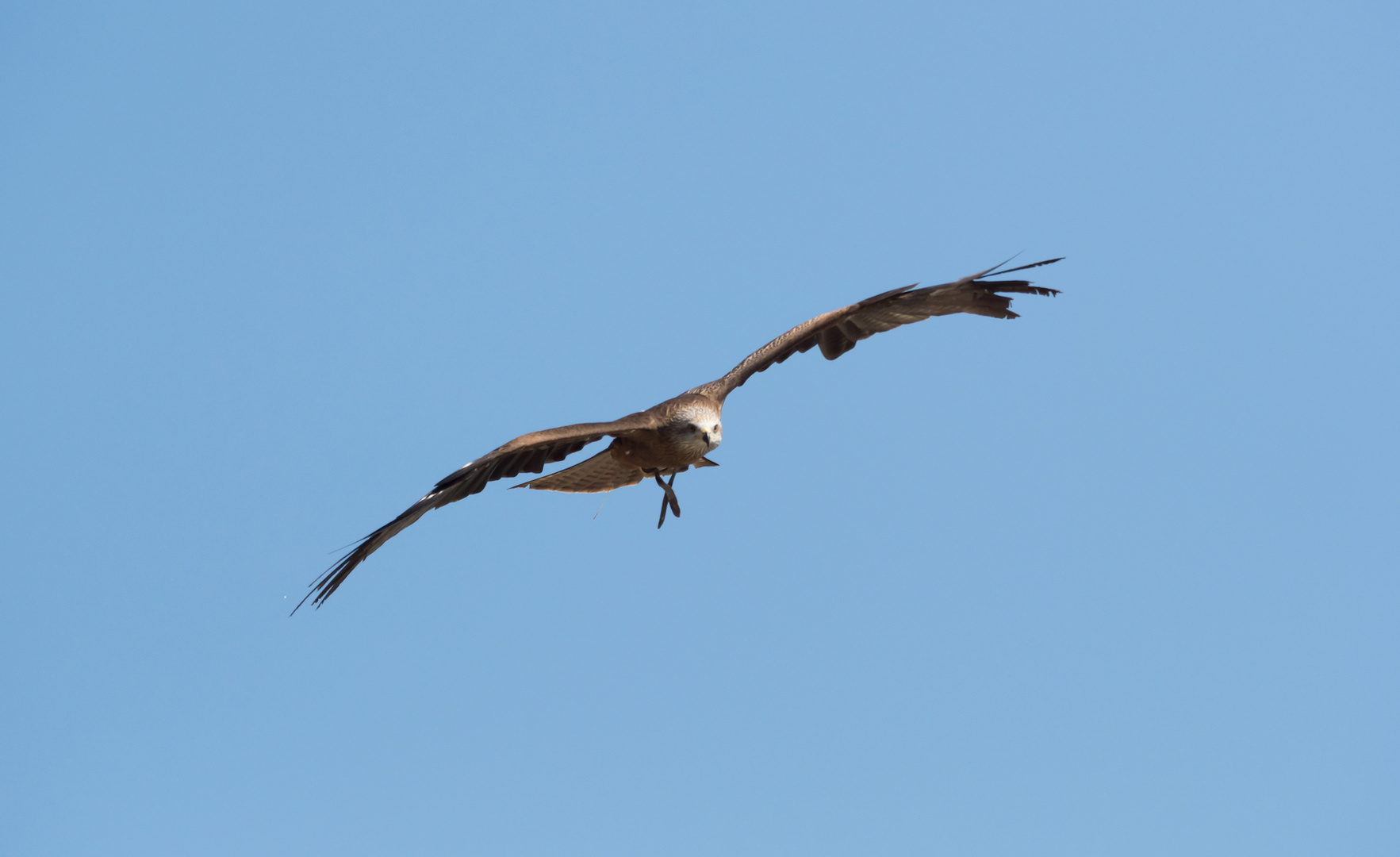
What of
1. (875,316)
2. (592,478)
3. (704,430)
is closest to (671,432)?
(704,430)

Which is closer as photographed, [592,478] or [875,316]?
[592,478]

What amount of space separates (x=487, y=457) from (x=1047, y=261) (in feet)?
15.0

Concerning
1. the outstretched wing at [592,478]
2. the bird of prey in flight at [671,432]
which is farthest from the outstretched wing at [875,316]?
the outstretched wing at [592,478]

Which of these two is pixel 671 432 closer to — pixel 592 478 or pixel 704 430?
pixel 704 430

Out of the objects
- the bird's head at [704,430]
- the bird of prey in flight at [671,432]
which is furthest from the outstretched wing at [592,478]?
the bird's head at [704,430]

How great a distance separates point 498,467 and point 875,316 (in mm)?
3959

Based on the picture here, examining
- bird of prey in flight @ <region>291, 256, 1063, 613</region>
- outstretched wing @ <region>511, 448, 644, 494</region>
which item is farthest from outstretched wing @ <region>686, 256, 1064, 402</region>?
outstretched wing @ <region>511, 448, 644, 494</region>

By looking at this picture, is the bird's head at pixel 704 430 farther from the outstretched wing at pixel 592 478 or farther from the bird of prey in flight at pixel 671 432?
the outstretched wing at pixel 592 478

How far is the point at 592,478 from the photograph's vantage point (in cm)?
1024

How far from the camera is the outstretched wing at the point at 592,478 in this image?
998 cm

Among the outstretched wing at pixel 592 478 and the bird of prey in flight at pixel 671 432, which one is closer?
the bird of prey in flight at pixel 671 432

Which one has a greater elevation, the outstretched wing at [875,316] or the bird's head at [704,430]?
the outstretched wing at [875,316]

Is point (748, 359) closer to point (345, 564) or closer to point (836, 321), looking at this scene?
point (836, 321)

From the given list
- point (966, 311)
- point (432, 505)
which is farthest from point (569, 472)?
point (966, 311)
